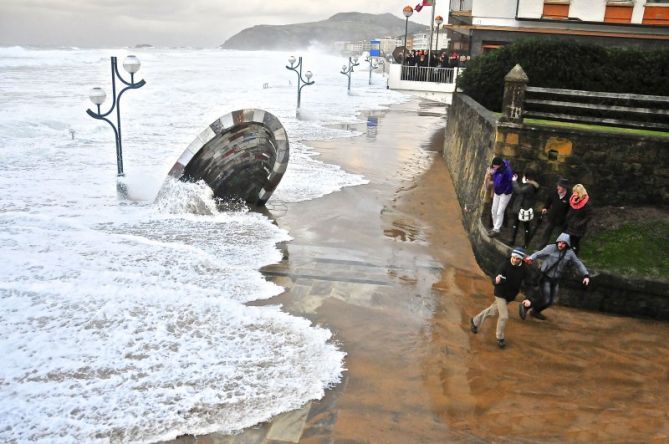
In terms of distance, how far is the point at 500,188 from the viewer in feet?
30.5

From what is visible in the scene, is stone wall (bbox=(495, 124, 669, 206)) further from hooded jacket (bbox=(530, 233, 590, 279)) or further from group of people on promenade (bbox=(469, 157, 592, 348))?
hooded jacket (bbox=(530, 233, 590, 279))

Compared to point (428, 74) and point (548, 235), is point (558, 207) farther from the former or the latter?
point (428, 74)

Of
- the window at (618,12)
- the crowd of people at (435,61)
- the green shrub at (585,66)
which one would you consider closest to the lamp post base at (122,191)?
the green shrub at (585,66)

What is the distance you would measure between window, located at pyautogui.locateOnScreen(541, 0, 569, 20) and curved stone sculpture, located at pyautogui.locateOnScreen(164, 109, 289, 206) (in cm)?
1272

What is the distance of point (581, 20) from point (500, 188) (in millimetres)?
13517

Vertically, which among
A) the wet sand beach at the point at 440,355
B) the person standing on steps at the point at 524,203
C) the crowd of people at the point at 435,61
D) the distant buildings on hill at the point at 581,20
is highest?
the distant buildings on hill at the point at 581,20

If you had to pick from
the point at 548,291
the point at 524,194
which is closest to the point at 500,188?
the point at 524,194

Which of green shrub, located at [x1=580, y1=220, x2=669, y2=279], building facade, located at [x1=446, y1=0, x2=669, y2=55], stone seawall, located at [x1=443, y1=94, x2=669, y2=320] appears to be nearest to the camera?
green shrub, located at [x1=580, y1=220, x2=669, y2=279]

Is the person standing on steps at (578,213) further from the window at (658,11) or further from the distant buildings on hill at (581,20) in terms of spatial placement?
the window at (658,11)

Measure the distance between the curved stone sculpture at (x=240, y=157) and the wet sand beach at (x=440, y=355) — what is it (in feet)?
5.21

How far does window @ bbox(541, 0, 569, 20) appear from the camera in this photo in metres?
19.7

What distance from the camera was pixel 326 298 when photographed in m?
8.29

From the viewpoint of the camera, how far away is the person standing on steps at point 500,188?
924 cm

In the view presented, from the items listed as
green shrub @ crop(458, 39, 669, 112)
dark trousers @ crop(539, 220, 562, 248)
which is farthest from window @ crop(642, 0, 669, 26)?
dark trousers @ crop(539, 220, 562, 248)
